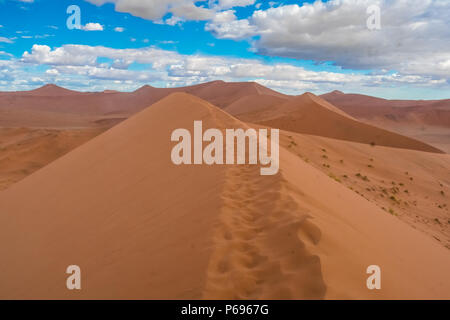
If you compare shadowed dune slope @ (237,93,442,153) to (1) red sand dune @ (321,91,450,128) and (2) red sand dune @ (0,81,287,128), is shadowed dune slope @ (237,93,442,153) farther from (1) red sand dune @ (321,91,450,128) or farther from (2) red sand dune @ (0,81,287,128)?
(1) red sand dune @ (321,91,450,128)

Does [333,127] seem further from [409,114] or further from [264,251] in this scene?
[409,114]

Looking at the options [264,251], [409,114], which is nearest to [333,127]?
[264,251]

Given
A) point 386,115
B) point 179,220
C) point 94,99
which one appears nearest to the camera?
point 179,220

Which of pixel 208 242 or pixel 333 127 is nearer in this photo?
pixel 208 242

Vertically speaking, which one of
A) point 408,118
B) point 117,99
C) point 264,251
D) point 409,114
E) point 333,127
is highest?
point 117,99

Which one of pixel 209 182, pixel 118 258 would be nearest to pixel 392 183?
pixel 209 182

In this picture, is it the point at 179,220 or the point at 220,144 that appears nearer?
the point at 179,220
